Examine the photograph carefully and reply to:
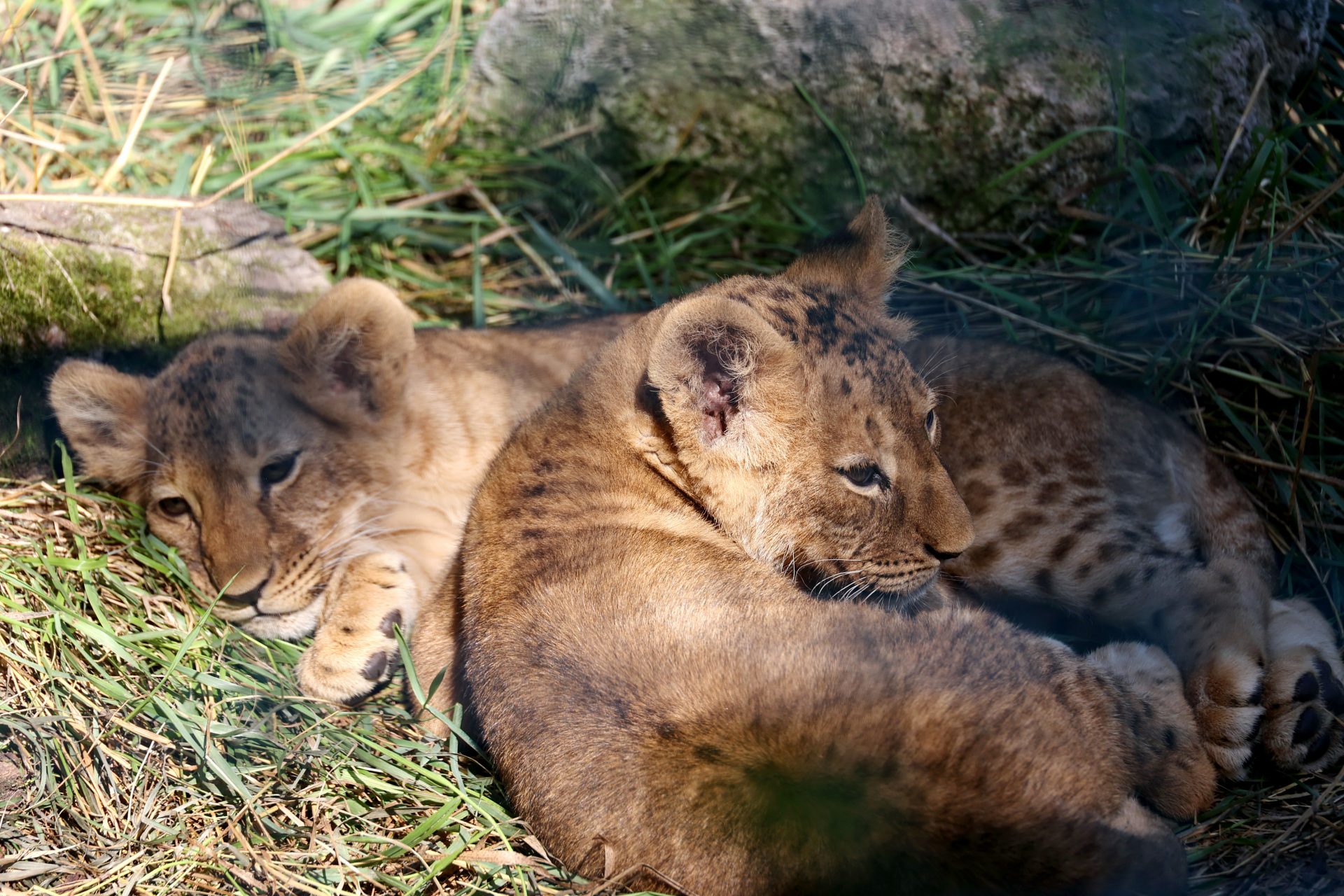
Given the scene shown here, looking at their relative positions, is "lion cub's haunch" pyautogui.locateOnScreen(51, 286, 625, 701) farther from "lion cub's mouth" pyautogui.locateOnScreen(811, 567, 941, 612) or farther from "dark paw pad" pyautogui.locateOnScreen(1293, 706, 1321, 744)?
"dark paw pad" pyautogui.locateOnScreen(1293, 706, 1321, 744)

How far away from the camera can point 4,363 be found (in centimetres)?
430

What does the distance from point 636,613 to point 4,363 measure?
9.89 ft

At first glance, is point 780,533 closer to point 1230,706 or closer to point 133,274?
point 1230,706

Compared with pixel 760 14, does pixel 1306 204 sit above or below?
below

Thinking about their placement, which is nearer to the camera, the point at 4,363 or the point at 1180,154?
the point at 4,363

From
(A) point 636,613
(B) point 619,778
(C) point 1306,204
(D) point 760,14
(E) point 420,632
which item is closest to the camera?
(B) point 619,778

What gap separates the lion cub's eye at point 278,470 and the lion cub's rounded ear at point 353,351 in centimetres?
26

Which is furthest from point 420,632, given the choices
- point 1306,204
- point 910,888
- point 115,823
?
point 1306,204

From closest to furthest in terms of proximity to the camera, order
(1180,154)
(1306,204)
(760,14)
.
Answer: (1306,204), (1180,154), (760,14)

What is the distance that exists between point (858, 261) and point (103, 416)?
115 inches

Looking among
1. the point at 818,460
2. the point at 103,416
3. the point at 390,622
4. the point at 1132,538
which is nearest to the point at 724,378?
the point at 818,460

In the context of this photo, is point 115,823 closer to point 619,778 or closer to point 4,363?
point 619,778

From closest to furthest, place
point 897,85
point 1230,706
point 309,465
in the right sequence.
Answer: point 1230,706, point 309,465, point 897,85

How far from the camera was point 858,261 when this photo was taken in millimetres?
3914
